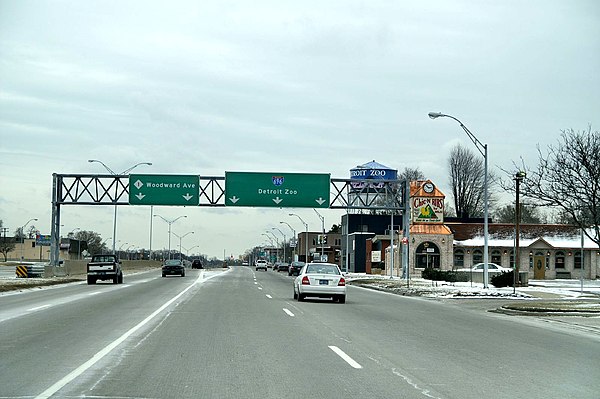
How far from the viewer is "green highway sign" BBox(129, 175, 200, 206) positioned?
54.2 m

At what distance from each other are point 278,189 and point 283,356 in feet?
137

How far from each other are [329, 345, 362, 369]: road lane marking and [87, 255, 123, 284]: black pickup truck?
32.8m

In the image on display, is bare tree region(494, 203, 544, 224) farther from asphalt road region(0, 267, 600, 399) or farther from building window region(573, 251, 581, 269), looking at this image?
asphalt road region(0, 267, 600, 399)

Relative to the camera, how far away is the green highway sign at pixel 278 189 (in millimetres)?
53875

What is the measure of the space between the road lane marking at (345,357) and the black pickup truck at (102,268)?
108ft

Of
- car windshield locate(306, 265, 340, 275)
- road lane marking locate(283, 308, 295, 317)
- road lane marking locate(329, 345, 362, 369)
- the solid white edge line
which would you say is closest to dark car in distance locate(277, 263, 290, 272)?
car windshield locate(306, 265, 340, 275)

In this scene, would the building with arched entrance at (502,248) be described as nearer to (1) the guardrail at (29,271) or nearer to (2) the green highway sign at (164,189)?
(2) the green highway sign at (164,189)

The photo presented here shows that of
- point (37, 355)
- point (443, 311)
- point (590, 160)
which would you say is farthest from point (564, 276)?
point (37, 355)

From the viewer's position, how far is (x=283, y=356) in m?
12.4

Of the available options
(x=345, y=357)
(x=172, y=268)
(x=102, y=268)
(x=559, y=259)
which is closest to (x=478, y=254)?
(x=559, y=259)

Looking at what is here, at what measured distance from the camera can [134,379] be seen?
991 centimetres

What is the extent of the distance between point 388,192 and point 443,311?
3046cm

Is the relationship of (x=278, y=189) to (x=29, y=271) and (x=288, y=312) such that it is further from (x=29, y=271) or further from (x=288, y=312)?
(x=288, y=312)

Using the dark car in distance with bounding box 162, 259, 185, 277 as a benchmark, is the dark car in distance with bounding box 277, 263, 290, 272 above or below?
below
